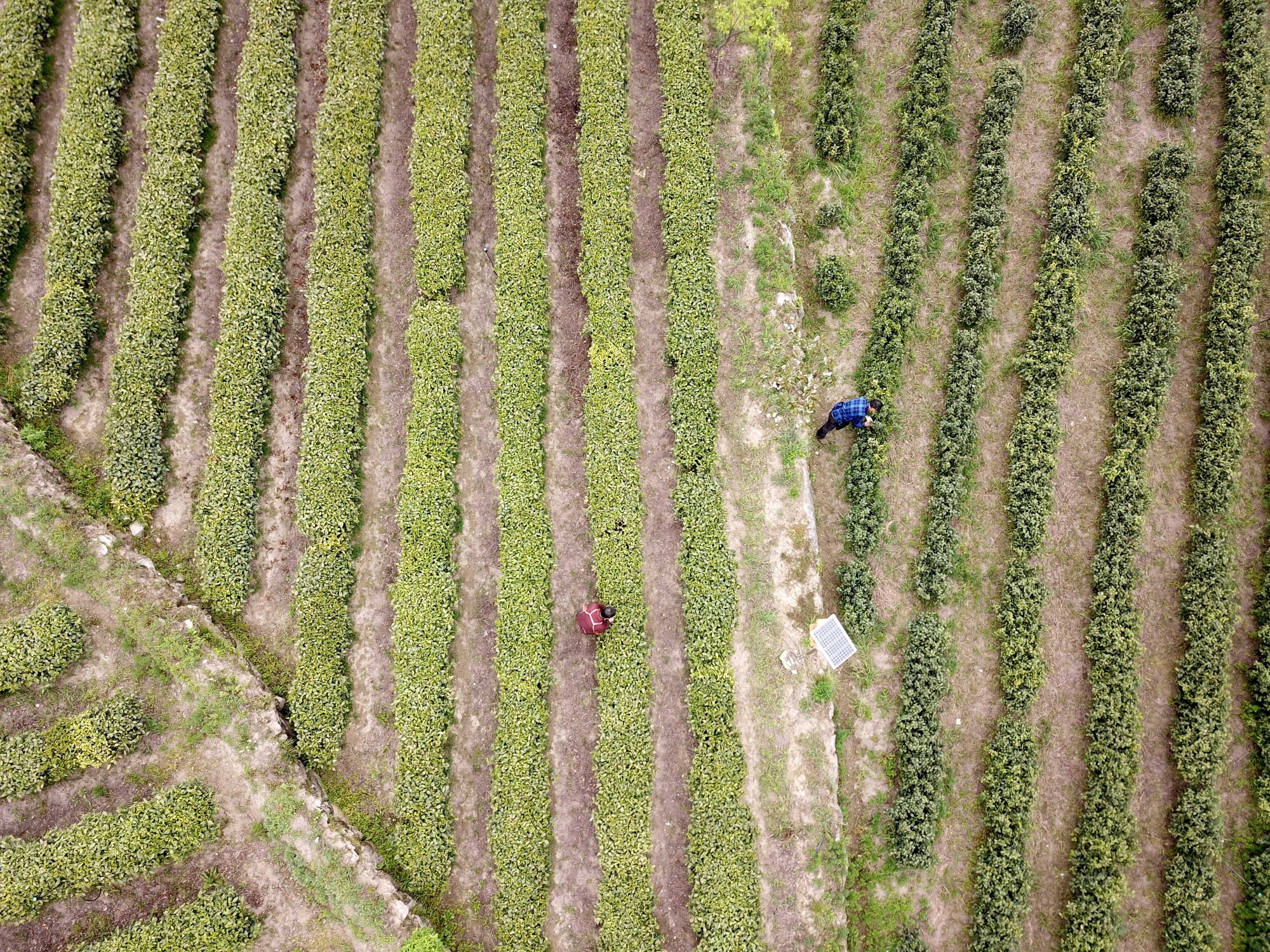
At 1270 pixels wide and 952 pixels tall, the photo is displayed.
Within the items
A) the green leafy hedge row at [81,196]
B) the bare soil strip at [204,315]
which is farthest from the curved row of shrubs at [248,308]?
the green leafy hedge row at [81,196]

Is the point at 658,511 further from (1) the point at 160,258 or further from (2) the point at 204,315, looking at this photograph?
(1) the point at 160,258

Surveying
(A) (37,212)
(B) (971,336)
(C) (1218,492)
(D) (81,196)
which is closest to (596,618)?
(B) (971,336)

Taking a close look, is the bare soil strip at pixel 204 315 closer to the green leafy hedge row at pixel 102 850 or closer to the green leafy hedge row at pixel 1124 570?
the green leafy hedge row at pixel 102 850

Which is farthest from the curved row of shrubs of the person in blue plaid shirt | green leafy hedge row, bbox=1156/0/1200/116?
green leafy hedge row, bbox=1156/0/1200/116

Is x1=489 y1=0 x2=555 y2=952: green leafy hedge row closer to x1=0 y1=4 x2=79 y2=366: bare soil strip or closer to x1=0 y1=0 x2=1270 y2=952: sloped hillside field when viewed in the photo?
x1=0 y1=0 x2=1270 y2=952: sloped hillside field

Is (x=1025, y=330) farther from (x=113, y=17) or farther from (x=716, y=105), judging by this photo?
(x=113, y=17)

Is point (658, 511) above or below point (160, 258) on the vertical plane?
below
